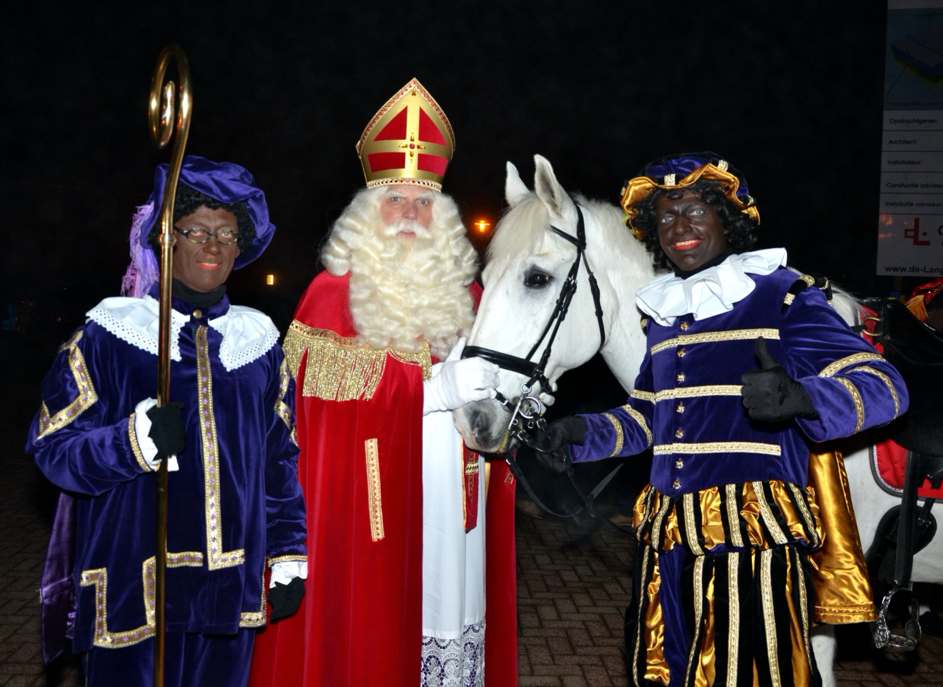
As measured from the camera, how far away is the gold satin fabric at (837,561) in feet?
7.16

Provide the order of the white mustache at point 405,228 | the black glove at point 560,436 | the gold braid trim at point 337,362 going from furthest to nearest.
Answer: the white mustache at point 405,228 < the gold braid trim at point 337,362 < the black glove at point 560,436

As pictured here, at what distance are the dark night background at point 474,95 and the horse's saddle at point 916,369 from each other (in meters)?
6.44

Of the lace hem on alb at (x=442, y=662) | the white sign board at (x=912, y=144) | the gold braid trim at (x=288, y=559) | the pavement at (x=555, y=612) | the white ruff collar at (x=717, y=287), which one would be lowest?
the pavement at (x=555, y=612)

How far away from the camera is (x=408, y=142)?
3.11 meters

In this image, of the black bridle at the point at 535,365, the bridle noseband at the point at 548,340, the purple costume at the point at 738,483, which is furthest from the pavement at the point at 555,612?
the purple costume at the point at 738,483

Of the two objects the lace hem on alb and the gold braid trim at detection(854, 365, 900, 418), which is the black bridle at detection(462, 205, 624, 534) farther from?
the gold braid trim at detection(854, 365, 900, 418)

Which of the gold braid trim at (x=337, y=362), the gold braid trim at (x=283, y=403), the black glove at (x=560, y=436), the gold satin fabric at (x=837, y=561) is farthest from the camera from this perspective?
the gold braid trim at (x=337, y=362)

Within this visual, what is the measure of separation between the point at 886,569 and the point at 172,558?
277cm

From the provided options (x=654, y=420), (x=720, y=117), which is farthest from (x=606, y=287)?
(x=720, y=117)

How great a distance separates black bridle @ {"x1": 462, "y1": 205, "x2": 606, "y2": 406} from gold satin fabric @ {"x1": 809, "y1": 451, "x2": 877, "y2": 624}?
38.7 inches

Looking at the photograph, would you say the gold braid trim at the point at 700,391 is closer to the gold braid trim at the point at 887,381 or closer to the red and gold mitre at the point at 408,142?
the gold braid trim at the point at 887,381

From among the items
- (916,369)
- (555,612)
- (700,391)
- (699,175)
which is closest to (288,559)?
(700,391)

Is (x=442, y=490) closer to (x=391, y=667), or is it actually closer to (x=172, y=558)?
(x=391, y=667)

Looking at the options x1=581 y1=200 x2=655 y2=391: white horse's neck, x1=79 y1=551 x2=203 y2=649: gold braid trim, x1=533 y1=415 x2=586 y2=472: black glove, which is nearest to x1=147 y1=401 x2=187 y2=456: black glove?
x1=79 y1=551 x2=203 y2=649: gold braid trim
